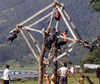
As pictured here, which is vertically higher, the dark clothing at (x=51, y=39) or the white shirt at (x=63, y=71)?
the dark clothing at (x=51, y=39)

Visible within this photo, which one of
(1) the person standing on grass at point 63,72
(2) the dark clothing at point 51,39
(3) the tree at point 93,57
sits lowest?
(1) the person standing on grass at point 63,72

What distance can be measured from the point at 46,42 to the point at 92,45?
2895mm

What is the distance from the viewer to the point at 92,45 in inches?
717

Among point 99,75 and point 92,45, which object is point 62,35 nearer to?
point 92,45

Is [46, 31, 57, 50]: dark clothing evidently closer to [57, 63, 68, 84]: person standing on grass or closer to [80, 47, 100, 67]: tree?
[57, 63, 68, 84]: person standing on grass

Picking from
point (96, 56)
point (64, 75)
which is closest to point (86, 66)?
point (96, 56)

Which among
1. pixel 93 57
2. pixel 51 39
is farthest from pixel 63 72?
pixel 93 57

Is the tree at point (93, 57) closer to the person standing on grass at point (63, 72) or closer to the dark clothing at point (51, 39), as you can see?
the person standing on grass at point (63, 72)

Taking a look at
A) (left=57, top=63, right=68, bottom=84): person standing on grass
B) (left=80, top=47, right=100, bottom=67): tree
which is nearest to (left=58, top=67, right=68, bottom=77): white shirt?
(left=57, top=63, right=68, bottom=84): person standing on grass

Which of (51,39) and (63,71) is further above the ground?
(51,39)

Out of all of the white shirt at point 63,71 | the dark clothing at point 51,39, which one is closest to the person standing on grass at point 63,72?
the white shirt at point 63,71

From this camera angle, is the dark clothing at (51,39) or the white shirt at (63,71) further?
the white shirt at (63,71)

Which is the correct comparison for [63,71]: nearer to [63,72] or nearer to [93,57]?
[63,72]

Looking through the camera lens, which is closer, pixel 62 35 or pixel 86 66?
pixel 62 35
